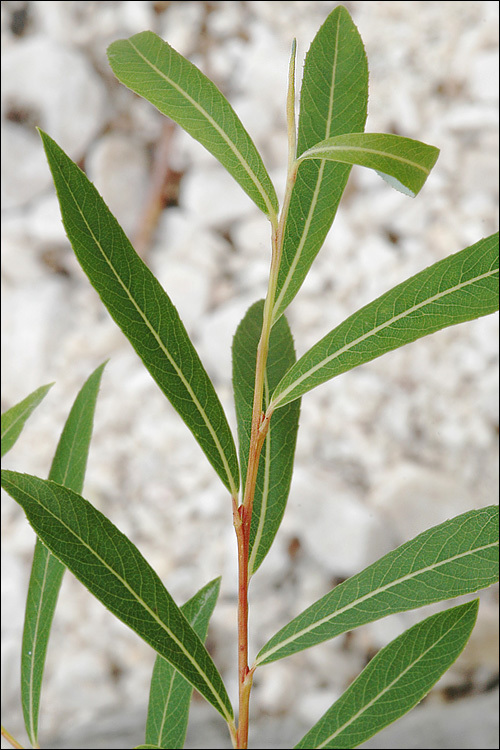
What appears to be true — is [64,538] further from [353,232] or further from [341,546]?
[353,232]

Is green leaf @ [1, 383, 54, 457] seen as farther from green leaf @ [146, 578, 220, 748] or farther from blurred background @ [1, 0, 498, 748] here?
blurred background @ [1, 0, 498, 748]

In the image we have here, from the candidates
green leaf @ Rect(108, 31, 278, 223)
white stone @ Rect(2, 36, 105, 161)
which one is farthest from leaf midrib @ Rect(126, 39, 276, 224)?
white stone @ Rect(2, 36, 105, 161)

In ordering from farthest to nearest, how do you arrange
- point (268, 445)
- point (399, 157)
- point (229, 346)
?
point (229, 346), point (268, 445), point (399, 157)

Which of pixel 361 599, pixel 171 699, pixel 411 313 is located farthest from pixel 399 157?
pixel 171 699

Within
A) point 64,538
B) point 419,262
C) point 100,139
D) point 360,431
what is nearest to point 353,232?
point 419,262

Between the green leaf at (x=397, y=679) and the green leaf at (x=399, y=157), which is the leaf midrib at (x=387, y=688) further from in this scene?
the green leaf at (x=399, y=157)

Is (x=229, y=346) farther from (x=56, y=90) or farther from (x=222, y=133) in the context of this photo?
(x=222, y=133)
